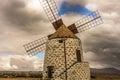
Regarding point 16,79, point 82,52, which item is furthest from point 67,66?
point 16,79

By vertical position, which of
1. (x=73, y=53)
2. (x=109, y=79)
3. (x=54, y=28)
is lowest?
(x=109, y=79)

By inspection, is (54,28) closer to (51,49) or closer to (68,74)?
(51,49)

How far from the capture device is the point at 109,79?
121ft

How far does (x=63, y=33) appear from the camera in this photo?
83.8 feet

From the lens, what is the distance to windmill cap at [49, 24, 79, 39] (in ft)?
83.1

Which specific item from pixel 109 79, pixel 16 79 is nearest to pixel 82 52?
pixel 16 79

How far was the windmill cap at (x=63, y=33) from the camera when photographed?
83.1ft

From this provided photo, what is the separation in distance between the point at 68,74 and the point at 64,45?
91.7 inches

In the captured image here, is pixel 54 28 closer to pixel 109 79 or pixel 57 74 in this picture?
pixel 57 74

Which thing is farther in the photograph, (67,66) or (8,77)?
(8,77)

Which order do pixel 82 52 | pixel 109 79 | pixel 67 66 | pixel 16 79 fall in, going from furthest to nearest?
1. pixel 109 79
2. pixel 16 79
3. pixel 82 52
4. pixel 67 66

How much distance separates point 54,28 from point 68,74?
4535 mm

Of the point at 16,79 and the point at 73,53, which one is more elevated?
the point at 73,53

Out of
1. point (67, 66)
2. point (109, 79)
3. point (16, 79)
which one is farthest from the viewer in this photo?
point (109, 79)
